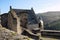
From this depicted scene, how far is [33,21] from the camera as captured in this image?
4703 cm

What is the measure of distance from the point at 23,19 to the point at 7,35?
115ft

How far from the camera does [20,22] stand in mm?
37438

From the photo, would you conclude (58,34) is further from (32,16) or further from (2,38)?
(32,16)

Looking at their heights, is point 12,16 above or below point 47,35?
above

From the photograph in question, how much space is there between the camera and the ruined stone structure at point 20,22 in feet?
88.1

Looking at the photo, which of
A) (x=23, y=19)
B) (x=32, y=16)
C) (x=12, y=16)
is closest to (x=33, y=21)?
(x=32, y=16)

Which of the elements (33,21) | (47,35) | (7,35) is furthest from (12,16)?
(7,35)

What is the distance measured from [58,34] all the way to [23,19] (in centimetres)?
1624

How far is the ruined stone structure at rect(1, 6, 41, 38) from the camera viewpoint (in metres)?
26.9

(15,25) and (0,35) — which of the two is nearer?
(0,35)

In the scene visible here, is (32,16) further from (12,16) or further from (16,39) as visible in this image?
(16,39)

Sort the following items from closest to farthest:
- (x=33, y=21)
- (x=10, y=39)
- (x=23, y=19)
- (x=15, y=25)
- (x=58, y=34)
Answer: (x=10, y=39)
(x=58, y=34)
(x=15, y=25)
(x=23, y=19)
(x=33, y=21)

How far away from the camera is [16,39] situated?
411cm

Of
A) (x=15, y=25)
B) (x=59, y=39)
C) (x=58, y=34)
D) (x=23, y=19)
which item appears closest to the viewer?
(x=59, y=39)
